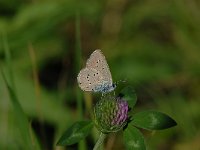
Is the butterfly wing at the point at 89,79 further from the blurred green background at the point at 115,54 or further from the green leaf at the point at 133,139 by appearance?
the blurred green background at the point at 115,54

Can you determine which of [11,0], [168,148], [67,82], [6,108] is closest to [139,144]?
[6,108]

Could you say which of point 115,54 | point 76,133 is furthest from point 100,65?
point 115,54

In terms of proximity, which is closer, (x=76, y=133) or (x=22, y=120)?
(x=76, y=133)

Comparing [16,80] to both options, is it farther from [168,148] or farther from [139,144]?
[139,144]

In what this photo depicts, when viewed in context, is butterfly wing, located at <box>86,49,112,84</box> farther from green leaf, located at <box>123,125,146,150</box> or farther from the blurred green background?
the blurred green background

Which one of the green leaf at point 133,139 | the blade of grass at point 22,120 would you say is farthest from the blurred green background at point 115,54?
the green leaf at point 133,139

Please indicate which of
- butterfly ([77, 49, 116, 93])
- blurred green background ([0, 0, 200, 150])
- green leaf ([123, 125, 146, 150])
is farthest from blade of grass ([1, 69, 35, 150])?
blurred green background ([0, 0, 200, 150])

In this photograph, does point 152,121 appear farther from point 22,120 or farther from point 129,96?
point 22,120
